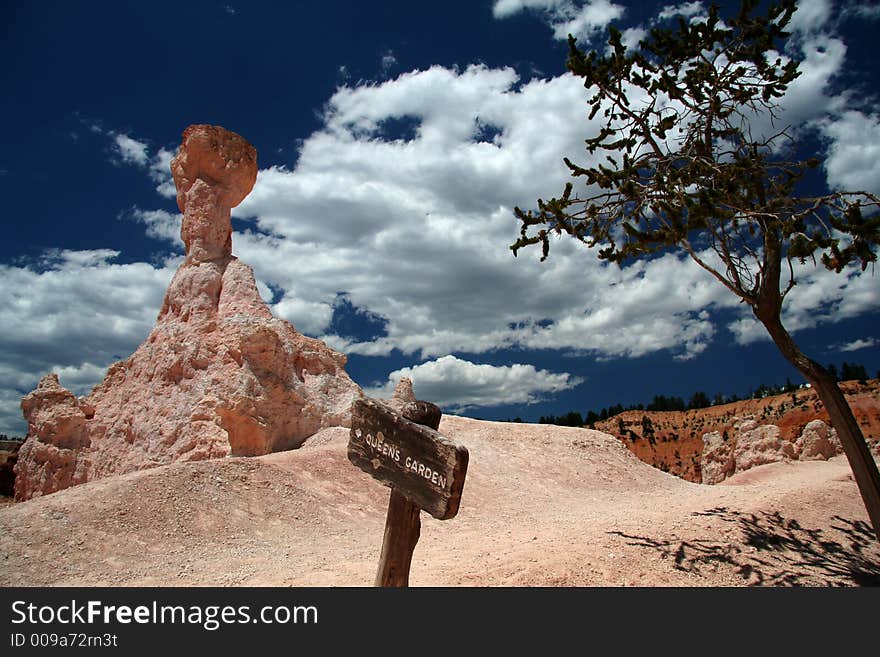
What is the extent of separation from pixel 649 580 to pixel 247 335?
559 inches

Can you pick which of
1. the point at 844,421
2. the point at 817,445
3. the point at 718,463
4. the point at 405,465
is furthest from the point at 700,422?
the point at 405,465

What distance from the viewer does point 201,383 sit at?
58.5ft

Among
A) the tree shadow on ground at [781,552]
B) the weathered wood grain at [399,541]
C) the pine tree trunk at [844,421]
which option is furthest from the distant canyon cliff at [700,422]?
the weathered wood grain at [399,541]

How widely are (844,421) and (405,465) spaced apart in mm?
7484

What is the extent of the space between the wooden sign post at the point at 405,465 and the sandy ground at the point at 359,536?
2.59m

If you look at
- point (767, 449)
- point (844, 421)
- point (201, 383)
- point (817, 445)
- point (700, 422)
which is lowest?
point (767, 449)

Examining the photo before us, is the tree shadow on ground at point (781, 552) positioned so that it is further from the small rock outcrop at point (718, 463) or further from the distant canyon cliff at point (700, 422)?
the distant canyon cliff at point (700, 422)

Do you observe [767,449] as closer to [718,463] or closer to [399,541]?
[718,463]

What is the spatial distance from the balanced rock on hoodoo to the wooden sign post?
13.1 m

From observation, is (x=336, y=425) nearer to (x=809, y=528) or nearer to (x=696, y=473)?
(x=809, y=528)

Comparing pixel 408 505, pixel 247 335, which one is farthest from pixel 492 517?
pixel 408 505

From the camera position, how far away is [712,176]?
9.66 meters

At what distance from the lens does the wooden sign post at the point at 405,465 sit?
397cm

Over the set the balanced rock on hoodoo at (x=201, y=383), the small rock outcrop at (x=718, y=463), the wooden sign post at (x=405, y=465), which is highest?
the balanced rock on hoodoo at (x=201, y=383)
